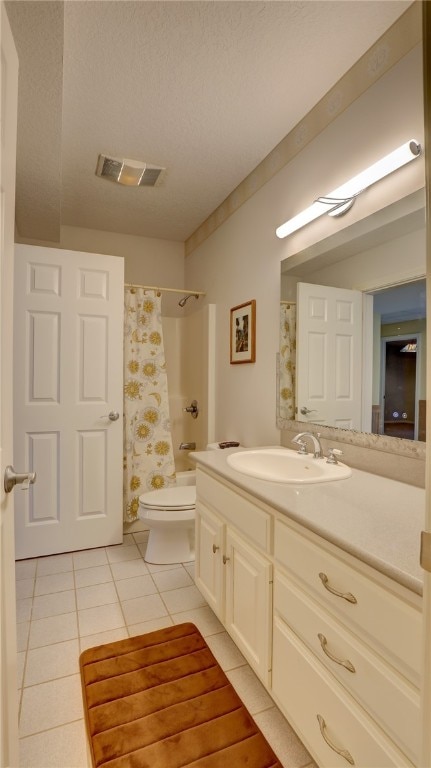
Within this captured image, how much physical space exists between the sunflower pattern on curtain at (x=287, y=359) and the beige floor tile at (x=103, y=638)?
1274 millimetres

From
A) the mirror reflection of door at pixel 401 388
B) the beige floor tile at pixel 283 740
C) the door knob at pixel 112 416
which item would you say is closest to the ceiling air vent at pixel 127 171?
the door knob at pixel 112 416

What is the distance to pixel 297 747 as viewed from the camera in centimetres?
119

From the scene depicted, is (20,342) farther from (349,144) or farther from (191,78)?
(349,144)

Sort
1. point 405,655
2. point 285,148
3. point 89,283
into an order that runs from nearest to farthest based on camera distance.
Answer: point 405,655
point 285,148
point 89,283

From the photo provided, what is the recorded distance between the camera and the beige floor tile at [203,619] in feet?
5.68

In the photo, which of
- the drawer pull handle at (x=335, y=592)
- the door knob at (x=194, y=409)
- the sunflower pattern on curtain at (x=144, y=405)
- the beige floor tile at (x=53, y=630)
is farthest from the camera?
the door knob at (x=194, y=409)

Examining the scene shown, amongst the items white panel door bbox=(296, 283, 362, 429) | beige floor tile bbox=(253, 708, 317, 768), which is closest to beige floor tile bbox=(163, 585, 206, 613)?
beige floor tile bbox=(253, 708, 317, 768)

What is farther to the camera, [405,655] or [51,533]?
[51,533]

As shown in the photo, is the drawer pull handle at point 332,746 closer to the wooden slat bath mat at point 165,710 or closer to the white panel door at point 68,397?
the wooden slat bath mat at point 165,710

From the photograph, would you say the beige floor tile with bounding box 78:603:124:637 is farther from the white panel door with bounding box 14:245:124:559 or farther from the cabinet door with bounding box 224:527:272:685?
the white panel door with bounding box 14:245:124:559

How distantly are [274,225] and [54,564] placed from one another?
243 centimetres

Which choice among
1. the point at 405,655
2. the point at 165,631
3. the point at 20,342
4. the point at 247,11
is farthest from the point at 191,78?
the point at 165,631

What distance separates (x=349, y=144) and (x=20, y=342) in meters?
2.08

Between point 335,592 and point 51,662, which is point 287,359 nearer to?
point 335,592
